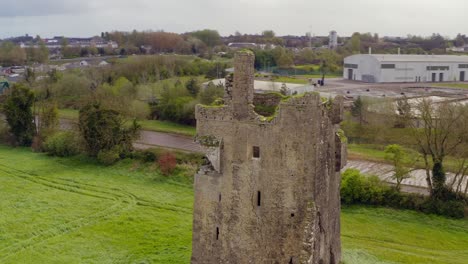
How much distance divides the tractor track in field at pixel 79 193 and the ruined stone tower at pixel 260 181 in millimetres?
12129

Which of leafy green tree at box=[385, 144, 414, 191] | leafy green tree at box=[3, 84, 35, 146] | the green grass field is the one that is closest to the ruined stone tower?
the green grass field

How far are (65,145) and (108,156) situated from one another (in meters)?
5.75

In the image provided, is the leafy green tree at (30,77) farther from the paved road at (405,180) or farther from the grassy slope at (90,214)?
the paved road at (405,180)

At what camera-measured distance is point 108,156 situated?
44375 millimetres

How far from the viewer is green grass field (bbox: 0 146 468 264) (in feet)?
85.9

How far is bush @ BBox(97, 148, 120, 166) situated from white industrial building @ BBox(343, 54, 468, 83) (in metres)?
64.6

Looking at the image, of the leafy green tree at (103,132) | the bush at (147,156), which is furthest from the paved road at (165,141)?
the bush at (147,156)

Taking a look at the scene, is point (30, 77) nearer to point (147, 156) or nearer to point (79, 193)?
point (147, 156)

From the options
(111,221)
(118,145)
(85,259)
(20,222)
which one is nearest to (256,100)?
(85,259)

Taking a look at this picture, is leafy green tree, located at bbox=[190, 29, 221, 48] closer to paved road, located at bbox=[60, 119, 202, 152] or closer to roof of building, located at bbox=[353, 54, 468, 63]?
roof of building, located at bbox=[353, 54, 468, 63]

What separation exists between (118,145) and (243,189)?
29.1 m

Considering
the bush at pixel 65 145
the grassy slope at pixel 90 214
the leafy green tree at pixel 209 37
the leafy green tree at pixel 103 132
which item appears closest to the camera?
the grassy slope at pixel 90 214

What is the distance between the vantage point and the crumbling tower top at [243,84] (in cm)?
1791

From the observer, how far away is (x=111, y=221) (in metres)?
31.1
